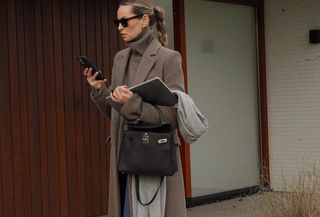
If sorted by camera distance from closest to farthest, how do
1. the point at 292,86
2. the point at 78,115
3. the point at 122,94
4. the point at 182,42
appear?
the point at 122,94 → the point at 78,115 → the point at 182,42 → the point at 292,86

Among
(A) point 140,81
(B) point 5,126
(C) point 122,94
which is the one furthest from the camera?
(B) point 5,126

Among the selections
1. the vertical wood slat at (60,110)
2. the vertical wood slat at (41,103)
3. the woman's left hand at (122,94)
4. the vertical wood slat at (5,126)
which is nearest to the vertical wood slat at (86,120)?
the vertical wood slat at (60,110)

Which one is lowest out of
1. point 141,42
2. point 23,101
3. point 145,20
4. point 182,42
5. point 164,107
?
point 164,107

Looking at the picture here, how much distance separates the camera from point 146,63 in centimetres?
307

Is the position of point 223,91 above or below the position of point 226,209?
above

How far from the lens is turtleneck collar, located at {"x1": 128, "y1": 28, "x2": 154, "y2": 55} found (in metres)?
3.10

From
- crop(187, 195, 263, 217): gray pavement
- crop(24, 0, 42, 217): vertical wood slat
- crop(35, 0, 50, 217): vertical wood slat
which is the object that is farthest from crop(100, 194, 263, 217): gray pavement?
crop(24, 0, 42, 217): vertical wood slat

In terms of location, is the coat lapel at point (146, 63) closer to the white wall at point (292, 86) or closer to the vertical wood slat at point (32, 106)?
the vertical wood slat at point (32, 106)

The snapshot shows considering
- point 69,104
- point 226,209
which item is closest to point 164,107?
point 69,104

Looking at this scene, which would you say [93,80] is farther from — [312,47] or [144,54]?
[312,47]

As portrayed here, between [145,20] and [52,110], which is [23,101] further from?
[145,20]

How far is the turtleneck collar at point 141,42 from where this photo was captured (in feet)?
10.2

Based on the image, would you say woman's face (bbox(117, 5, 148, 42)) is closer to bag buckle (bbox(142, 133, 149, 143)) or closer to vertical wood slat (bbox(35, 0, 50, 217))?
bag buckle (bbox(142, 133, 149, 143))

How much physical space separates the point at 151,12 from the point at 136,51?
8.0 inches
